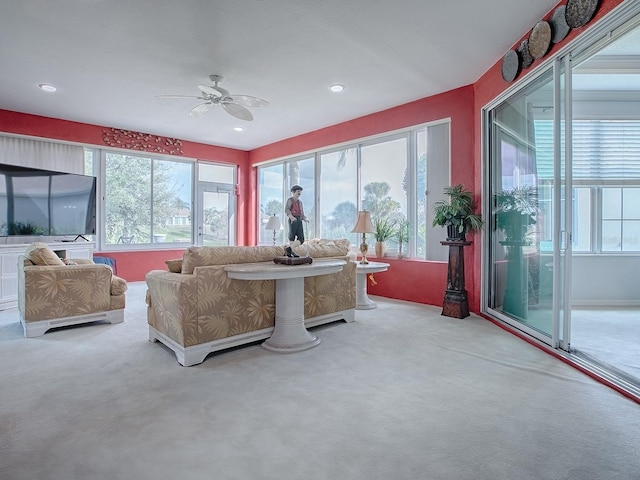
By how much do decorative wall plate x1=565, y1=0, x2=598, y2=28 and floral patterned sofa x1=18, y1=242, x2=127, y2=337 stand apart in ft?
15.4

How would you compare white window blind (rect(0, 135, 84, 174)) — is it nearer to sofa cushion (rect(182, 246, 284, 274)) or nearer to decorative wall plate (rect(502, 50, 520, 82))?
sofa cushion (rect(182, 246, 284, 274))

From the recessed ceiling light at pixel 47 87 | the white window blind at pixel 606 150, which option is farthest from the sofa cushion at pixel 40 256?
the white window blind at pixel 606 150

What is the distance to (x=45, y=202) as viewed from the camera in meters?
5.12

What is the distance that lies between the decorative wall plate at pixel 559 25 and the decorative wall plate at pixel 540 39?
0.03 m

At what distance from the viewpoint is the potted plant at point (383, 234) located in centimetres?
517

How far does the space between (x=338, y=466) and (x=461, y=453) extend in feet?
1.86

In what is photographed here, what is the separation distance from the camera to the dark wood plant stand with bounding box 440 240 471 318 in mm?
3967

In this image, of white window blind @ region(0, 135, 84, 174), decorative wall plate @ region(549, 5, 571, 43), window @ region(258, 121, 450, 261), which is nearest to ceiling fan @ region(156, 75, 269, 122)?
window @ region(258, 121, 450, 261)

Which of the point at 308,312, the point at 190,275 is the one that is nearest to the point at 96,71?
the point at 190,275

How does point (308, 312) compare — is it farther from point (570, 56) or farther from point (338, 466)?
point (570, 56)

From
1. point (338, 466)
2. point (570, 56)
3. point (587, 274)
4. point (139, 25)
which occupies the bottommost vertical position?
point (338, 466)

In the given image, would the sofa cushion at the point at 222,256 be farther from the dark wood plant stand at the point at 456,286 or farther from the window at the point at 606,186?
the window at the point at 606,186

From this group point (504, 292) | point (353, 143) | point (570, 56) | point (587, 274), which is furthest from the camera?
point (353, 143)

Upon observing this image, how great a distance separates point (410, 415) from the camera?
6.25 feet
